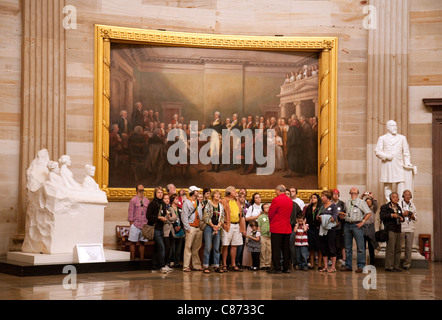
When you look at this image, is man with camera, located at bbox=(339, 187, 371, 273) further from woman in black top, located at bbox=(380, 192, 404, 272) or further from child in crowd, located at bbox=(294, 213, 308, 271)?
child in crowd, located at bbox=(294, 213, 308, 271)

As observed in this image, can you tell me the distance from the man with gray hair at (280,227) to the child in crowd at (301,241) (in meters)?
1.02

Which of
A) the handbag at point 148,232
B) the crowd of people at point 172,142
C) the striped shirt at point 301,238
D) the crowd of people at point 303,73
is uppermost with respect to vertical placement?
the crowd of people at point 303,73

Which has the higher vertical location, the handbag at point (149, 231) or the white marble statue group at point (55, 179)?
the white marble statue group at point (55, 179)

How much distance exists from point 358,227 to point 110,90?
779 centimetres

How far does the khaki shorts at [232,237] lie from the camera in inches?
636

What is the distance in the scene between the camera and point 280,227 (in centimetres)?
1533

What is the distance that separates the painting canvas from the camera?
1952 centimetres

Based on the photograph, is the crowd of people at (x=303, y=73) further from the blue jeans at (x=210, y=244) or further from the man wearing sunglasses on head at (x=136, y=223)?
the blue jeans at (x=210, y=244)

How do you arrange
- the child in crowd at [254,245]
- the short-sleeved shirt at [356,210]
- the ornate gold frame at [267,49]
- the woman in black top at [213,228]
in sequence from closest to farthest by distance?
the woman in black top at [213,228] → the short-sleeved shirt at [356,210] → the child in crowd at [254,245] → the ornate gold frame at [267,49]

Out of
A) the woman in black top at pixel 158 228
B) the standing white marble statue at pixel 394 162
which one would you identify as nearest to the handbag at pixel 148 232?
the woman in black top at pixel 158 228

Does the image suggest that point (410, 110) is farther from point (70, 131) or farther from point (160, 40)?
point (70, 131)
